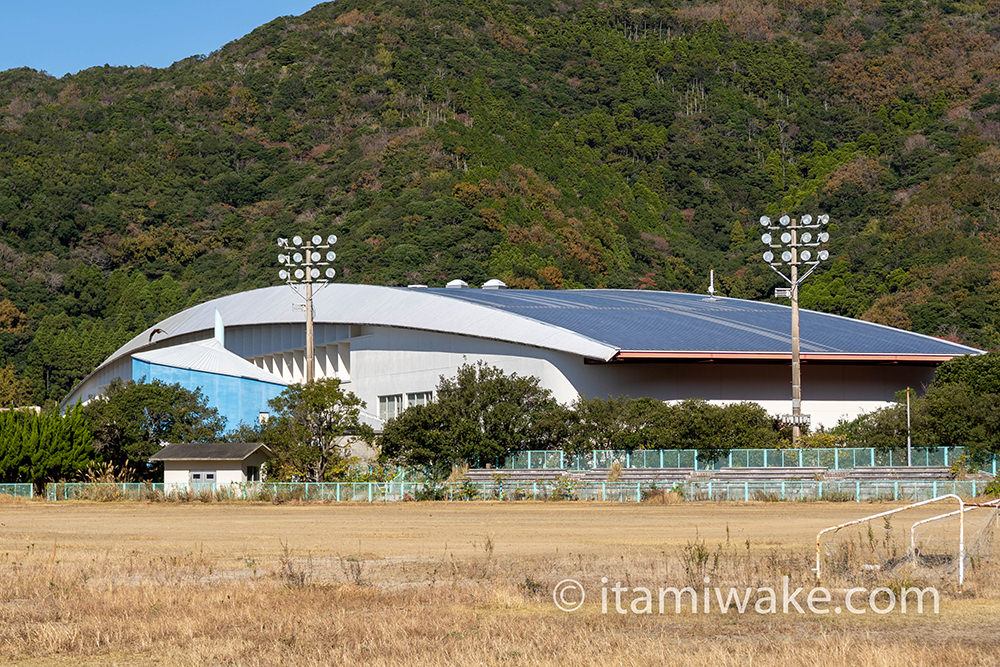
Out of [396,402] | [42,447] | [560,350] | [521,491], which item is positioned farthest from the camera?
[396,402]

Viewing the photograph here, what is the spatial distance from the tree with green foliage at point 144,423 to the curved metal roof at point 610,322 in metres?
10.9

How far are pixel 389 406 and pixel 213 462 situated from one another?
1519 cm

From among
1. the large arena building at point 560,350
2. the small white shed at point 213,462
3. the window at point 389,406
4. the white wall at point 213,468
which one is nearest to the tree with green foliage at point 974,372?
the large arena building at point 560,350

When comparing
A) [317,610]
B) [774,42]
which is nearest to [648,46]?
[774,42]

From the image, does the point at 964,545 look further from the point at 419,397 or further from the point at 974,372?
the point at 419,397

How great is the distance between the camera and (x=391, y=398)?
6925 centimetres

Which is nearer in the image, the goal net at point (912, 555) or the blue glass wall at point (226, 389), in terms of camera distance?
the goal net at point (912, 555)

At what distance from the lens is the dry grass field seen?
14.6m

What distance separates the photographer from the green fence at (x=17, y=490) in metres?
53.3

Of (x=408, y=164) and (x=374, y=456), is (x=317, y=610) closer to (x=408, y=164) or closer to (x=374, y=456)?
(x=374, y=456)

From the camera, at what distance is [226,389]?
65688 millimetres

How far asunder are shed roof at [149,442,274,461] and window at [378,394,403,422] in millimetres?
12346

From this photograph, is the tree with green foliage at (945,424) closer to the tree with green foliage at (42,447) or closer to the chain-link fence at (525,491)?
the chain-link fence at (525,491)

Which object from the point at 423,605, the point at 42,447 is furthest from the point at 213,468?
the point at 423,605
